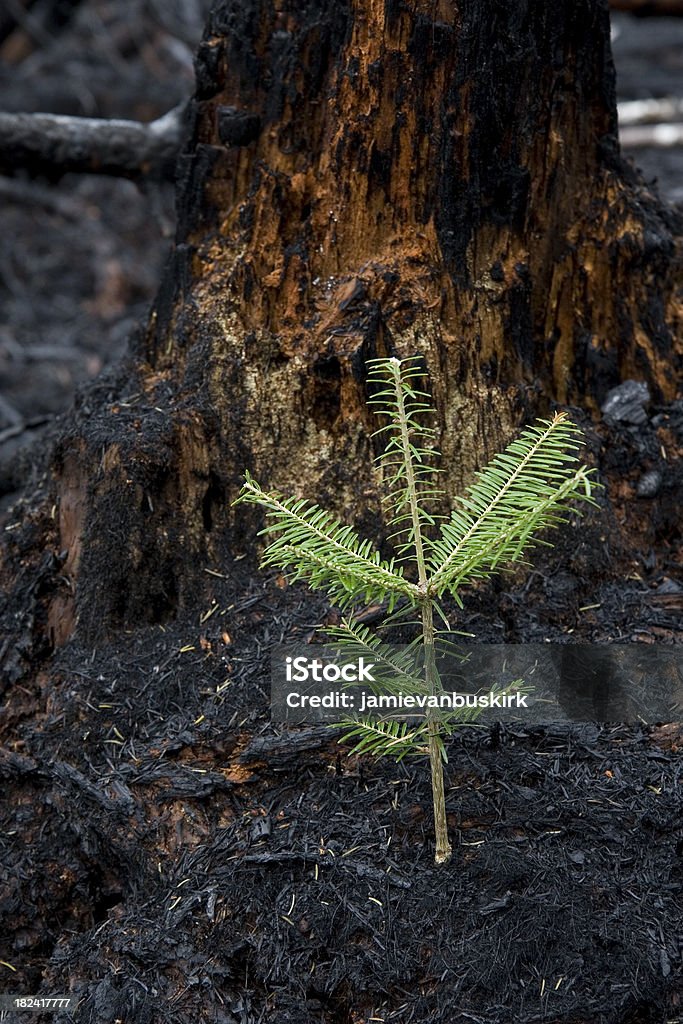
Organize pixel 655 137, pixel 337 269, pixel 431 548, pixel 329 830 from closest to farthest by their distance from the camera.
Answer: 1. pixel 431 548
2. pixel 329 830
3. pixel 337 269
4. pixel 655 137

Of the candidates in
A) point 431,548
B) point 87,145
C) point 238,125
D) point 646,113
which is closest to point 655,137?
point 646,113

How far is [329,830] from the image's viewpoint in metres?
2.40

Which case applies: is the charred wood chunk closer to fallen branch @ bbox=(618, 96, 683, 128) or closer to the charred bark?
the charred bark

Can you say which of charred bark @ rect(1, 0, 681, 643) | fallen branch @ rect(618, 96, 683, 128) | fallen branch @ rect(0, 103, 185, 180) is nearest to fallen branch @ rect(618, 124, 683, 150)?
fallen branch @ rect(618, 96, 683, 128)

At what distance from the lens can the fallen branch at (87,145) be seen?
191 inches

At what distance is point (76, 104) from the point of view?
9.30m

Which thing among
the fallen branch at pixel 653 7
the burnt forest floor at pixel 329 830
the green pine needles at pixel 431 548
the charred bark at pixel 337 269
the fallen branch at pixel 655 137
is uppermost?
the fallen branch at pixel 653 7

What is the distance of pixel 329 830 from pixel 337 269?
1.42 meters

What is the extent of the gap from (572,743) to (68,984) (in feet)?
4.06

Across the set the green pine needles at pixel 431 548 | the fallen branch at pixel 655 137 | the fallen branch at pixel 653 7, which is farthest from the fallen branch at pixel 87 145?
the fallen branch at pixel 655 137

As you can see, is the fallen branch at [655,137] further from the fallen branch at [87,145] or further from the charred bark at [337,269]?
the charred bark at [337,269]

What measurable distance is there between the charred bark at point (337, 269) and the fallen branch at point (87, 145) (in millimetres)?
2124

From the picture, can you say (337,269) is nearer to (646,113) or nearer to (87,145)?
(87,145)

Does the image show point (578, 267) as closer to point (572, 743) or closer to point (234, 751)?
point (572, 743)
